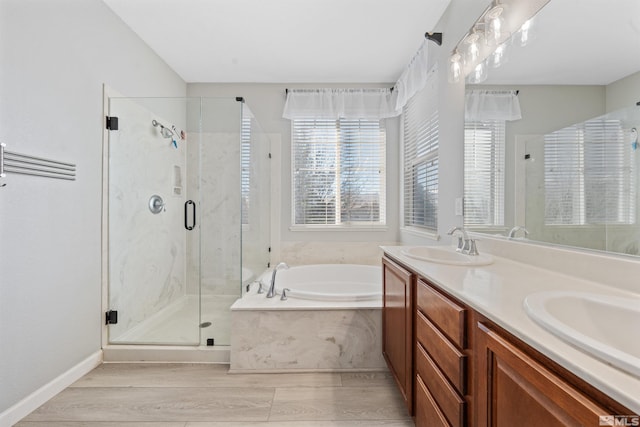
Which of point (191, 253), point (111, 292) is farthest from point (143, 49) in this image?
point (111, 292)

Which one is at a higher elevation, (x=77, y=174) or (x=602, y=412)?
(x=77, y=174)

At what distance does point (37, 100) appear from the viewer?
156cm

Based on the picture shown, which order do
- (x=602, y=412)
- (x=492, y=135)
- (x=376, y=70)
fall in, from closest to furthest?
(x=602, y=412)
(x=492, y=135)
(x=376, y=70)

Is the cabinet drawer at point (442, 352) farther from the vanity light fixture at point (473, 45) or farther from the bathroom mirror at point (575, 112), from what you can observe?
the vanity light fixture at point (473, 45)

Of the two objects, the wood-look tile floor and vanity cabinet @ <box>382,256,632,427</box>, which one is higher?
vanity cabinet @ <box>382,256,632,427</box>

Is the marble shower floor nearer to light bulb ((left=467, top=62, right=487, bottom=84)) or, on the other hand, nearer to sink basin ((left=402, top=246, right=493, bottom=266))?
sink basin ((left=402, top=246, right=493, bottom=266))

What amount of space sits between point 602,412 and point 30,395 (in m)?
2.34

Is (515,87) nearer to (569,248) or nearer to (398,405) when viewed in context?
(569,248)

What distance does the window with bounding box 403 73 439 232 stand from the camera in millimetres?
2397

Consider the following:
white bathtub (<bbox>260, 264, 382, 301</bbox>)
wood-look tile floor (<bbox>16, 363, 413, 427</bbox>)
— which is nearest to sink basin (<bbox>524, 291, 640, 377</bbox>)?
wood-look tile floor (<bbox>16, 363, 413, 427</bbox>)

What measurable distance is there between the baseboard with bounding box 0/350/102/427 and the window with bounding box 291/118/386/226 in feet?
6.81

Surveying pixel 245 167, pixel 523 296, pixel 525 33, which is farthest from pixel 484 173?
pixel 245 167

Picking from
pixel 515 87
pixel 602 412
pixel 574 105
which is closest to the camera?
pixel 602 412

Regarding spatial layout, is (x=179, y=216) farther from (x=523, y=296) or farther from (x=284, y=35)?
(x=523, y=296)
